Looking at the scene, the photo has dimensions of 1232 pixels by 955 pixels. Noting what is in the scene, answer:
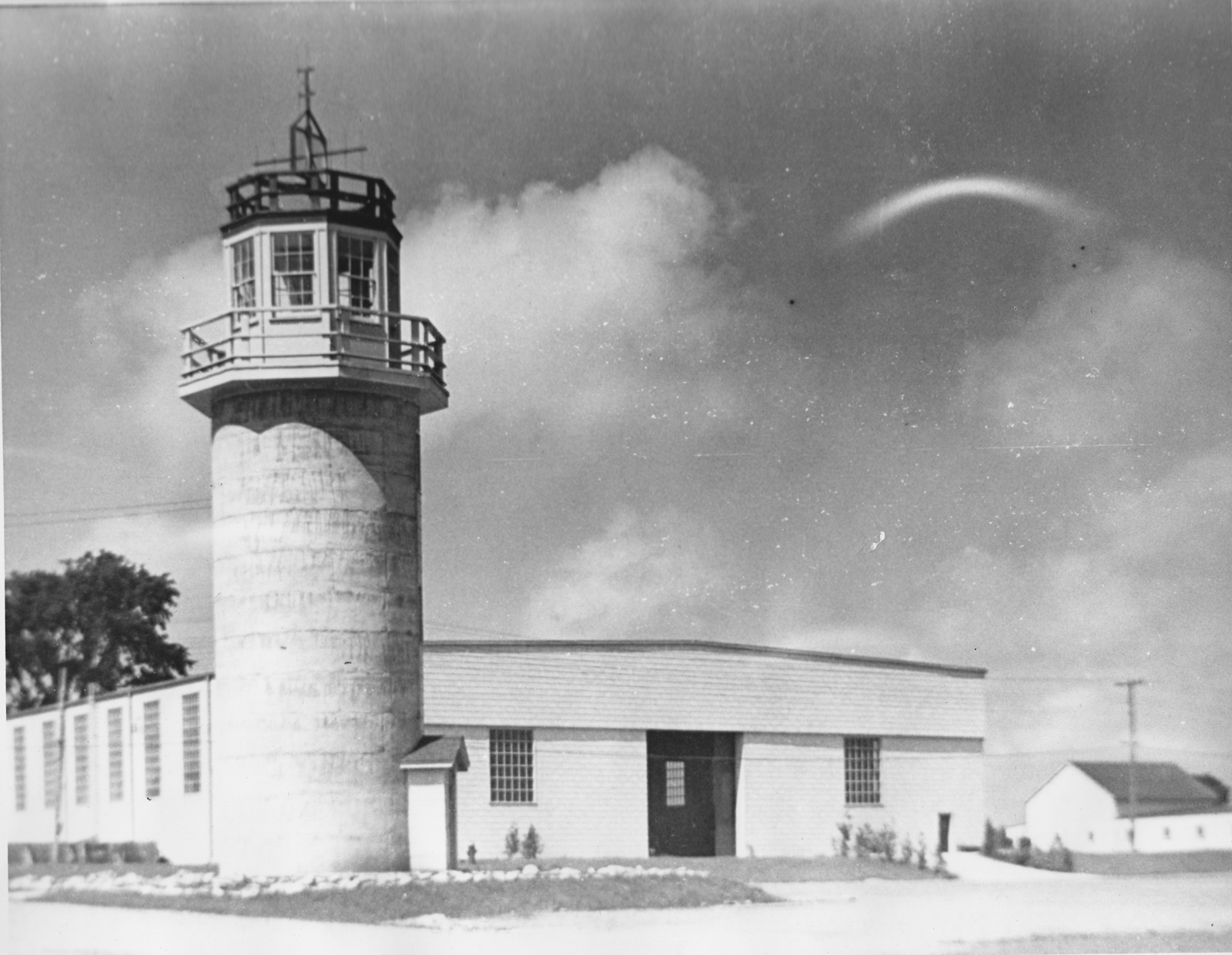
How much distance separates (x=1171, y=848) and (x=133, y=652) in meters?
18.9

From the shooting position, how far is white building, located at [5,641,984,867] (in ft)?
88.7

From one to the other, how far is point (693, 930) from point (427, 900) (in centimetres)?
375

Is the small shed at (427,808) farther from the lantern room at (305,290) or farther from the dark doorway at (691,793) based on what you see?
the dark doorway at (691,793)

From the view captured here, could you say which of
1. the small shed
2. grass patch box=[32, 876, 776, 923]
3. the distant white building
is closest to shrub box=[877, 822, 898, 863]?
the distant white building

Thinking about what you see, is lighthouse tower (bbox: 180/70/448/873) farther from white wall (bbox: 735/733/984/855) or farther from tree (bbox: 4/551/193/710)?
white wall (bbox: 735/733/984/855)

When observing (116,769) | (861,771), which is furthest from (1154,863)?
(116,769)

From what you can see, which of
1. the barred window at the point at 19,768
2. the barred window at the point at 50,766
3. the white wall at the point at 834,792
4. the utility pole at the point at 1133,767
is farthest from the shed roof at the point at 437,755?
the utility pole at the point at 1133,767

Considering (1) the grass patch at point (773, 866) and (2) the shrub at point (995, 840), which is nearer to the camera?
(1) the grass patch at point (773, 866)

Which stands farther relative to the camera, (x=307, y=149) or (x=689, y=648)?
(x=689, y=648)

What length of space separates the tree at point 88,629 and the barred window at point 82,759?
18.9 inches

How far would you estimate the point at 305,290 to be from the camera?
25.7m

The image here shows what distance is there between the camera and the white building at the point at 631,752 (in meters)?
27.0

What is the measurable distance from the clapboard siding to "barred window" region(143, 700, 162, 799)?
5504mm

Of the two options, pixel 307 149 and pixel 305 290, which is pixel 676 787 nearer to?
pixel 305 290
